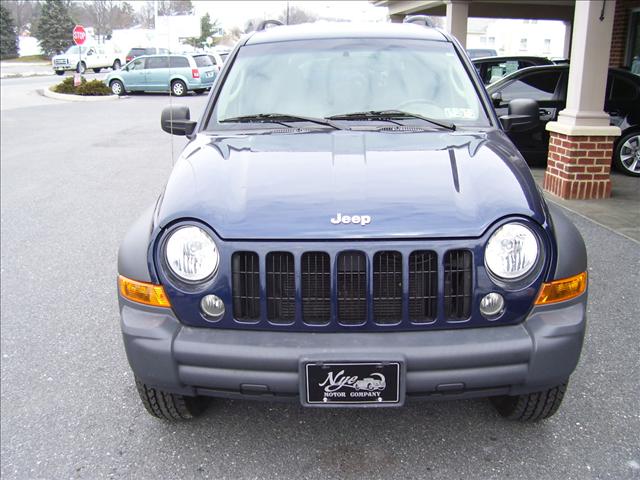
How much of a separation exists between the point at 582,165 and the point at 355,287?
5594 mm

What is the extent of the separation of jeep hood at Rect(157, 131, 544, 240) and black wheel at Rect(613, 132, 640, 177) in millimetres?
6419

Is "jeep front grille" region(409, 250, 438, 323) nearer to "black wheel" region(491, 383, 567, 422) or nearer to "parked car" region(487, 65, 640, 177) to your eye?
"black wheel" region(491, 383, 567, 422)

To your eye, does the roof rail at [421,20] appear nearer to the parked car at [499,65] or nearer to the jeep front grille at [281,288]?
the jeep front grille at [281,288]

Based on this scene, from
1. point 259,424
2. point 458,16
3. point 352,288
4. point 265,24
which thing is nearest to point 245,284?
point 352,288

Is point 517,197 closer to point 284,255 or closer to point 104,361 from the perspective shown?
point 284,255

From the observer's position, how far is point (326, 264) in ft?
7.72

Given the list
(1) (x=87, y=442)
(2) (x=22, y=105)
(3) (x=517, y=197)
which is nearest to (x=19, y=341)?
(1) (x=87, y=442)

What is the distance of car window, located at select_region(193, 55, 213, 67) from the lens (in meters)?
25.0

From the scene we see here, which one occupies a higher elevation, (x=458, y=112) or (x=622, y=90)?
(x=458, y=112)

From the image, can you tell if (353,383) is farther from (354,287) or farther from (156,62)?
(156,62)

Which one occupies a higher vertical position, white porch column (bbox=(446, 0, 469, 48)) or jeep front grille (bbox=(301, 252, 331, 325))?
white porch column (bbox=(446, 0, 469, 48))

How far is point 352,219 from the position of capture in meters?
2.37

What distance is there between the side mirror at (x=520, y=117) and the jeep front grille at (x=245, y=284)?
2.01 m

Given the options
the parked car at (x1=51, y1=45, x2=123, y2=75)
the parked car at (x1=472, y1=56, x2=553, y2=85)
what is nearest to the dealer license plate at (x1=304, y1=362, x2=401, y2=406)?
the parked car at (x1=472, y1=56, x2=553, y2=85)
